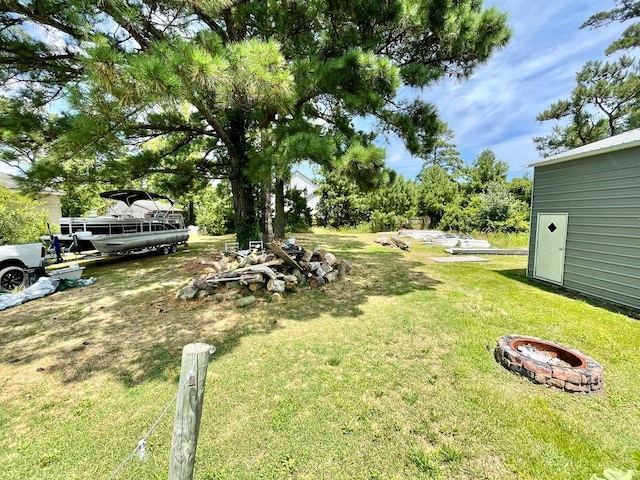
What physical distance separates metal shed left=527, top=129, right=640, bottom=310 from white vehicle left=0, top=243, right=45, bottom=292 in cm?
1106

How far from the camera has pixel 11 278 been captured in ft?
17.8

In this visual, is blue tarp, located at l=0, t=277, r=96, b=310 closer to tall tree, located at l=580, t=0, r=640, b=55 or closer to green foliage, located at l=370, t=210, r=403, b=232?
green foliage, located at l=370, t=210, r=403, b=232

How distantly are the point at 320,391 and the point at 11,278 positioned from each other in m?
6.88

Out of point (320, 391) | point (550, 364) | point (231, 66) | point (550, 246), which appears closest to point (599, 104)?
point (550, 246)

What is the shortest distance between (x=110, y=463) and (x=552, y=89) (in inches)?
789

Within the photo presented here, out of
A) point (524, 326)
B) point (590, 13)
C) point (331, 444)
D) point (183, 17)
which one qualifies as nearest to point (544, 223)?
point (524, 326)

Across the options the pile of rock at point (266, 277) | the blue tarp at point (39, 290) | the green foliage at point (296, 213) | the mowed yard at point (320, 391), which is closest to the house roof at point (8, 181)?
the blue tarp at point (39, 290)

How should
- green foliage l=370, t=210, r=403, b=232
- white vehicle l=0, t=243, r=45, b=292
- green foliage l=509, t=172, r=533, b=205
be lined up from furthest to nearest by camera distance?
green foliage l=370, t=210, r=403, b=232 → green foliage l=509, t=172, r=533, b=205 → white vehicle l=0, t=243, r=45, b=292

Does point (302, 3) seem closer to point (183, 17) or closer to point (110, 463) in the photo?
point (183, 17)

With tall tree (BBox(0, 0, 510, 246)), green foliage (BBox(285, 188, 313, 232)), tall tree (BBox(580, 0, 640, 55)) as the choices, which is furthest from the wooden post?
tall tree (BBox(580, 0, 640, 55))

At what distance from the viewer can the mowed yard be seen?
1850mm

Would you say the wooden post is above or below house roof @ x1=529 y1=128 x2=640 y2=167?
below

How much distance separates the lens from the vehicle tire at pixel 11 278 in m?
5.25

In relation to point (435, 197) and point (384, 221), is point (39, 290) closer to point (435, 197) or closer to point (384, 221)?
point (384, 221)
